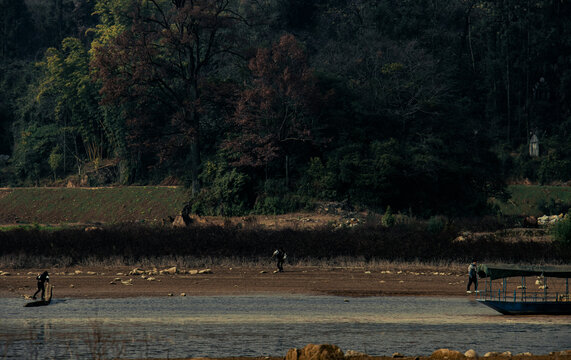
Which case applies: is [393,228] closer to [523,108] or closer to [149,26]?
[149,26]

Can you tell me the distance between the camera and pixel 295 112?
51969mm

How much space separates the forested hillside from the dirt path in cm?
1602

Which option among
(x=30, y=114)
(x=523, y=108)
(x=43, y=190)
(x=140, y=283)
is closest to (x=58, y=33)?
(x=30, y=114)

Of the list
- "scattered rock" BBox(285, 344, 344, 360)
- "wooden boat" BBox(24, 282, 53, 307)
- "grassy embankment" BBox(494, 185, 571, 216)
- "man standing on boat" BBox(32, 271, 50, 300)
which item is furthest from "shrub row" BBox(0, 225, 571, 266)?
"grassy embankment" BBox(494, 185, 571, 216)

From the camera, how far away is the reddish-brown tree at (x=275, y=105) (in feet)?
166

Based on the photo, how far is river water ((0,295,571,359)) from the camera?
1905 cm

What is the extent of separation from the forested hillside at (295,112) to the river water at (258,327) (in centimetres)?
2411

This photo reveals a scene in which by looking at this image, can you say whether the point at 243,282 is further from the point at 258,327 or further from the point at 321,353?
the point at 321,353

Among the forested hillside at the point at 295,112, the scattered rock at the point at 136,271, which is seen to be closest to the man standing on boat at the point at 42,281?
the scattered rock at the point at 136,271

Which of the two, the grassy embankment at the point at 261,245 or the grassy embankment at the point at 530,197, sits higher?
the grassy embankment at the point at 530,197

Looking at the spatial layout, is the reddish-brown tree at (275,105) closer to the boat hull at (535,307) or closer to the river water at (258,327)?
the river water at (258,327)

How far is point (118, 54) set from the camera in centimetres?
5369

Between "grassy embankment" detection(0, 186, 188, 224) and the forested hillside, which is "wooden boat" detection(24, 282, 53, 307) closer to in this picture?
the forested hillside

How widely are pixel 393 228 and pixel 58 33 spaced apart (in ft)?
218
